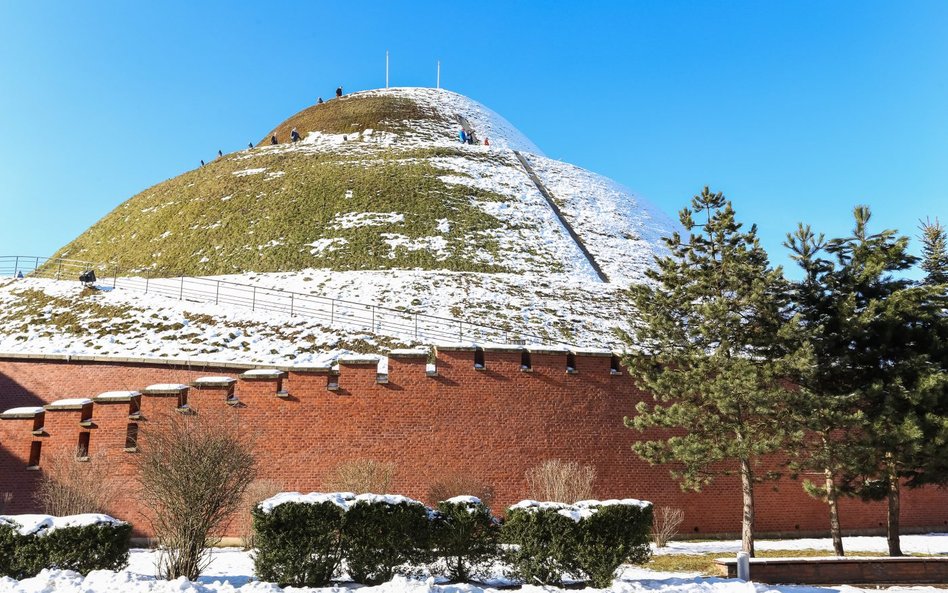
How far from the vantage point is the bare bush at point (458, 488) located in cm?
1491

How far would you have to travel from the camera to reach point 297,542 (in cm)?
910

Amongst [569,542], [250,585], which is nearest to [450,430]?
[569,542]

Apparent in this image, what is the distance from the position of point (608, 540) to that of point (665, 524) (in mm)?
5801

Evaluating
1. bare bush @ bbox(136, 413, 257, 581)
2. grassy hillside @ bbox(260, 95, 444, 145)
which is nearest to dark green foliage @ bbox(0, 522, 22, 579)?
bare bush @ bbox(136, 413, 257, 581)

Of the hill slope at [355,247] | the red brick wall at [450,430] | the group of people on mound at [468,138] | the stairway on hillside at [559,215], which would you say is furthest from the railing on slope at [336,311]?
the group of people on mound at [468,138]

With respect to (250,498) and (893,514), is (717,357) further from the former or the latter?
(250,498)

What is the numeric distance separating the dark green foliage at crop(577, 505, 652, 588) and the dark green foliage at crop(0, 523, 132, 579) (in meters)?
6.49

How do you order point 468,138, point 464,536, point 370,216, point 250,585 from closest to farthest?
point 250,585 < point 464,536 < point 370,216 < point 468,138

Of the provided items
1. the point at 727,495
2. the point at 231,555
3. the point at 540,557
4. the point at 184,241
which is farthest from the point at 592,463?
the point at 184,241

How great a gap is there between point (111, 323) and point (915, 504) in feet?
87.5

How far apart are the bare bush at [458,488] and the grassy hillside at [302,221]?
64.4 ft

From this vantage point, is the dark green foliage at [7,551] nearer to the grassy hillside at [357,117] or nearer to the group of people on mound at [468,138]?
the group of people on mound at [468,138]

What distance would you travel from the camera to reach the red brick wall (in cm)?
1483

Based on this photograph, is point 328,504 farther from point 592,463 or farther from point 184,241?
point 184,241
